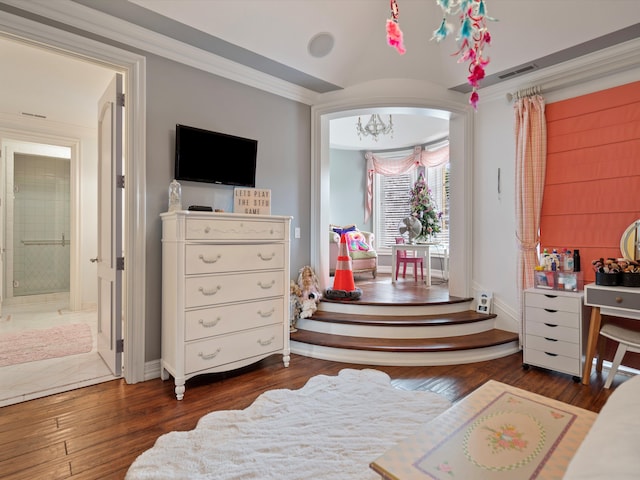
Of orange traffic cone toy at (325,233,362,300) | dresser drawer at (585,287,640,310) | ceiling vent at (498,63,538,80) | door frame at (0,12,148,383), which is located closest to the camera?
dresser drawer at (585,287,640,310)

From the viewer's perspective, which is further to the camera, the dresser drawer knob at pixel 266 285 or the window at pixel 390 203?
the window at pixel 390 203

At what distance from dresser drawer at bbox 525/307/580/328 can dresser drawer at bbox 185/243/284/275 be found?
88.1 inches

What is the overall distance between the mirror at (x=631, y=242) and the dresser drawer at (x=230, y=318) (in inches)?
116

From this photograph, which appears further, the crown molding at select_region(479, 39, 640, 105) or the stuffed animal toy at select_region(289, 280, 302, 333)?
the stuffed animal toy at select_region(289, 280, 302, 333)

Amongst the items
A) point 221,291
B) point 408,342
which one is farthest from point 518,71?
point 221,291

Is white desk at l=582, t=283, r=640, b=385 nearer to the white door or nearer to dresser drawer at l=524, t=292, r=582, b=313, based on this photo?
dresser drawer at l=524, t=292, r=582, b=313

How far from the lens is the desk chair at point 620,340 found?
2.49 m

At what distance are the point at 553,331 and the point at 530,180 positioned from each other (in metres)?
1.44

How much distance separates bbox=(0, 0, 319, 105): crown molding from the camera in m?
2.31

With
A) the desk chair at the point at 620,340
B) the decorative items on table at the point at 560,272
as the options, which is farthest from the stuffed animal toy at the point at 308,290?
the desk chair at the point at 620,340

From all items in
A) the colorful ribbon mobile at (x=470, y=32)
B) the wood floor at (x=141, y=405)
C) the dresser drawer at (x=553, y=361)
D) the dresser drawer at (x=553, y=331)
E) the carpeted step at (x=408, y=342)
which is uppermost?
the colorful ribbon mobile at (x=470, y=32)

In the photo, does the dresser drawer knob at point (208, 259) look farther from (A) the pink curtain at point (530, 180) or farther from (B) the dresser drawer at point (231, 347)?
(A) the pink curtain at point (530, 180)

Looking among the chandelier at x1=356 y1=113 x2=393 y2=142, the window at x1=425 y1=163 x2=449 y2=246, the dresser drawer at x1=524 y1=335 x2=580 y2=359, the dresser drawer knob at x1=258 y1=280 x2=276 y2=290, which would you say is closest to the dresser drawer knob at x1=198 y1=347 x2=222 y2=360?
the dresser drawer knob at x1=258 y1=280 x2=276 y2=290

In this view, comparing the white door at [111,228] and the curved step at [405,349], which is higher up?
the white door at [111,228]
